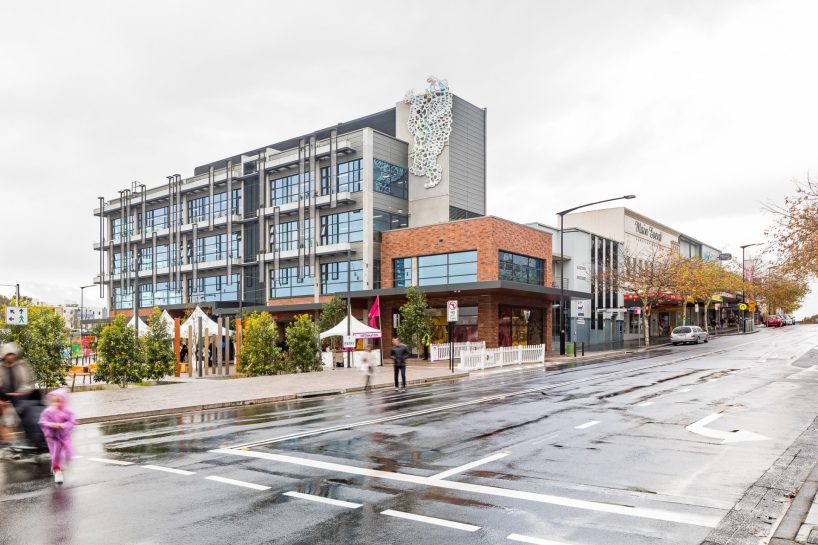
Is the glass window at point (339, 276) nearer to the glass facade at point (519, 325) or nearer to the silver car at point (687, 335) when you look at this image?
the glass facade at point (519, 325)

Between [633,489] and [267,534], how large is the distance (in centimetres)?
451

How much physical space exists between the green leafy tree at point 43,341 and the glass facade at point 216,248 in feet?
117

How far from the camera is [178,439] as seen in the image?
483 inches

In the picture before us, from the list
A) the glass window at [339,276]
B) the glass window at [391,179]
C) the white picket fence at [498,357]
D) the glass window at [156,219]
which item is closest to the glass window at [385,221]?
the glass window at [391,179]

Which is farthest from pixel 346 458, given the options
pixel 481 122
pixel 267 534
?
pixel 481 122

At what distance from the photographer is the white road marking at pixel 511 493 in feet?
22.3

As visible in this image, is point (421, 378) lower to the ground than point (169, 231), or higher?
lower

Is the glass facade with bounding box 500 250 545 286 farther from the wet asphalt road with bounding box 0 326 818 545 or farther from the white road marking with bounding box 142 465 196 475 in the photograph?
the white road marking with bounding box 142 465 196 475

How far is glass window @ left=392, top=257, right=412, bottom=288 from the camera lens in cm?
4488

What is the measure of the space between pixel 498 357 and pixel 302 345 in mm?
10714

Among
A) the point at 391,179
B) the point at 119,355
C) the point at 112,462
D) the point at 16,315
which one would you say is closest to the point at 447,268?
the point at 391,179

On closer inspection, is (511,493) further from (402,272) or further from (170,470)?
(402,272)

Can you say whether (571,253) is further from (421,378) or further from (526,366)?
(421,378)

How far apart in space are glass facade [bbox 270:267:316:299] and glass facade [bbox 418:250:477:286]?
1085cm
